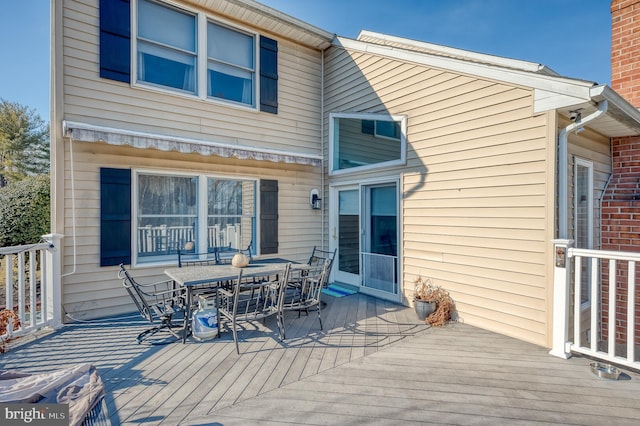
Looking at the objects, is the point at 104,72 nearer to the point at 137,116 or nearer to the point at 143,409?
the point at 137,116

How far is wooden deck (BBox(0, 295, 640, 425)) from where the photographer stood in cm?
245

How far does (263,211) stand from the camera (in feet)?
20.7

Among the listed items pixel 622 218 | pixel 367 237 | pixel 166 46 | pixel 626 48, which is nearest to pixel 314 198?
pixel 367 237

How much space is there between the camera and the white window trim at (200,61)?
502 centimetres

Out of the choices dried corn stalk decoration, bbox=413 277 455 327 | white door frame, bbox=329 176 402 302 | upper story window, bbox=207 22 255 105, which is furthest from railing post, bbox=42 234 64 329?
dried corn stalk decoration, bbox=413 277 455 327

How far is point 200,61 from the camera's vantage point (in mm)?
5660

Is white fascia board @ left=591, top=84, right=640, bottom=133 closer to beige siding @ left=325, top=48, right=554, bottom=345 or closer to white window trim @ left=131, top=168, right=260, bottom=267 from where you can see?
beige siding @ left=325, top=48, right=554, bottom=345

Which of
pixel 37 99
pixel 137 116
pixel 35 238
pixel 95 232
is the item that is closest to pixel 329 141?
pixel 137 116

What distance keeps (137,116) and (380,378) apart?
511 cm

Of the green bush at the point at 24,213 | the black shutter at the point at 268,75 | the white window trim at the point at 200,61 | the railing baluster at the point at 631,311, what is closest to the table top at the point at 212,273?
the white window trim at the point at 200,61

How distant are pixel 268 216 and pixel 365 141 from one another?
2.44 meters

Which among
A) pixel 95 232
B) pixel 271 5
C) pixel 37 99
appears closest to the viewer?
pixel 95 232

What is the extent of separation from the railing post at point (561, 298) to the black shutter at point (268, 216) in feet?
15.0

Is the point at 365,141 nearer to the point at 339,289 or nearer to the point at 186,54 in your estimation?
the point at 339,289
